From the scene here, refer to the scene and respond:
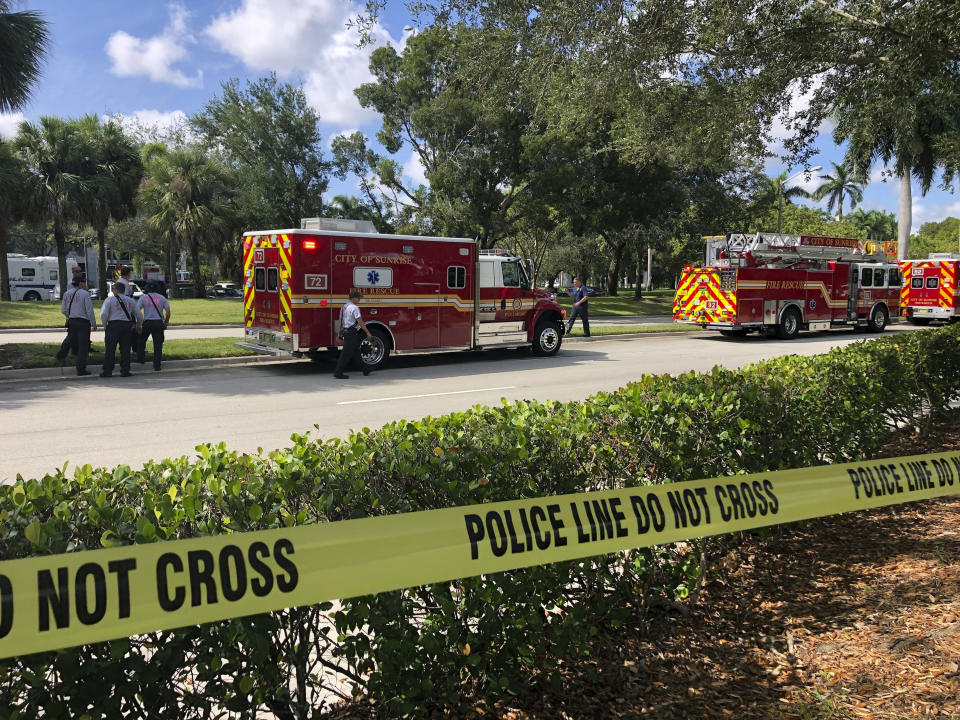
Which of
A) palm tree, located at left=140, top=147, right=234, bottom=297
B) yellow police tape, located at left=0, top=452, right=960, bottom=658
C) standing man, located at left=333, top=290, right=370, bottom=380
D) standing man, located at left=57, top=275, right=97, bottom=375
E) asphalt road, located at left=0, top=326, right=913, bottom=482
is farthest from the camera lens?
palm tree, located at left=140, top=147, right=234, bottom=297

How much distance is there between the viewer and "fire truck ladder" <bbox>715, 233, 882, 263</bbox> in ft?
70.4

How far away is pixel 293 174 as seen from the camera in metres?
33.2

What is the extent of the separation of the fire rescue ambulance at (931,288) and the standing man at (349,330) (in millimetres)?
23652

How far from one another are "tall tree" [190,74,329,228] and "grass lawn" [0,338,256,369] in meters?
17.9

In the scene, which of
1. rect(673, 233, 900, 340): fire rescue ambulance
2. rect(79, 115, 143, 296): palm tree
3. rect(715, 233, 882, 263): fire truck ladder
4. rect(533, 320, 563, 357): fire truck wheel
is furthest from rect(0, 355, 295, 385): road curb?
rect(79, 115, 143, 296): palm tree

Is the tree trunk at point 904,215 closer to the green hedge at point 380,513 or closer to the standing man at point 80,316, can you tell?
the standing man at point 80,316

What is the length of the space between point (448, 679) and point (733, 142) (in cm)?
923

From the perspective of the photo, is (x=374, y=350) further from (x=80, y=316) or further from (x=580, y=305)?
(x=580, y=305)

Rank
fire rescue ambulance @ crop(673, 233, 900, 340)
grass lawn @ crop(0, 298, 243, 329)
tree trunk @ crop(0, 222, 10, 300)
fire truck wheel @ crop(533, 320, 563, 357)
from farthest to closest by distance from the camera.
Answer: tree trunk @ crop(0, 222, 10, 300), grass lawn @ crop(0, 298, 243, 329), fire rescue ambulance @ crop(673, 233, 900, 340), fire truck wheel @ crop(533, 320, 563, 357)

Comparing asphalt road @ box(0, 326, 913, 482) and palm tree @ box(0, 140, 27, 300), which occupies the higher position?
palm tree @ box(0, 140, 27, 300)

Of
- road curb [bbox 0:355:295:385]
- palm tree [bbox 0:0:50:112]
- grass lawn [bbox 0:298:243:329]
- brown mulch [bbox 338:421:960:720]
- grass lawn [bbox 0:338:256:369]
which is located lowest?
brown mulch [bbox 338:421:960:720]

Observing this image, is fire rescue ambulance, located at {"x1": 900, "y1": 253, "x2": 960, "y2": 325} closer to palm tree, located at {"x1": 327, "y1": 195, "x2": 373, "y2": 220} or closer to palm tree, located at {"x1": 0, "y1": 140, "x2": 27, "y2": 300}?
palm tree, located at {"x1": 327, "y1": 195, "x2": 373, "y2": 220}

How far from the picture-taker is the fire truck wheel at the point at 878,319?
989 inches

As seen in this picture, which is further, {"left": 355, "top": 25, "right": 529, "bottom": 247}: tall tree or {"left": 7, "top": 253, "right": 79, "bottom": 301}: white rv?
{"left": 7, "top": 253, "right": 79, "bottom": 301}: white rv
